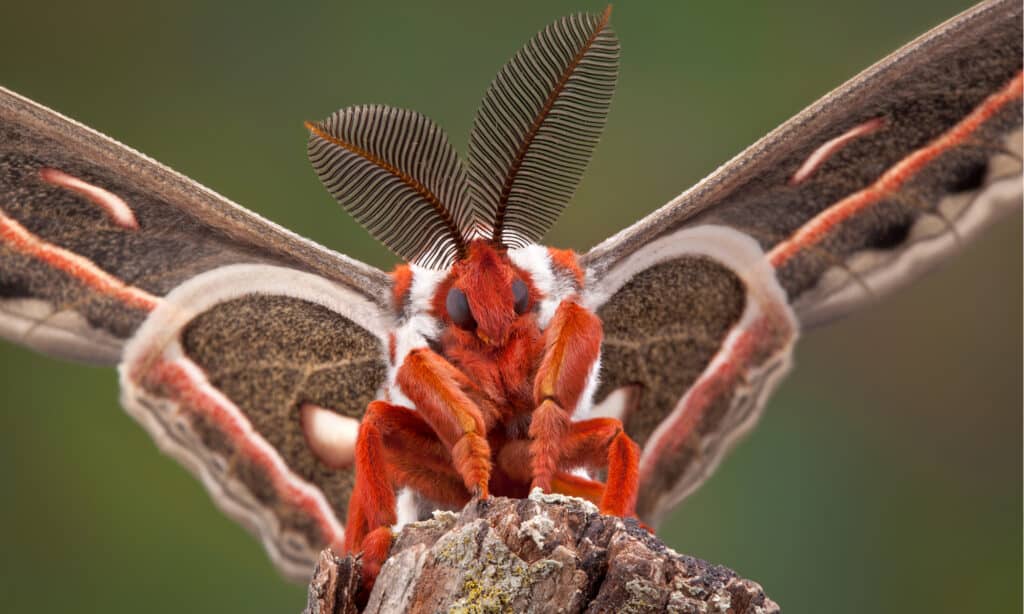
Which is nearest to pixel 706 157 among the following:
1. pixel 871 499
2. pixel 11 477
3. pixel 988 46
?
pixel 871 499

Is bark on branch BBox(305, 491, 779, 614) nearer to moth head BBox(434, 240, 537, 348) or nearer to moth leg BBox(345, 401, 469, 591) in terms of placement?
moth leg BBox(345, 401, 469, 591)

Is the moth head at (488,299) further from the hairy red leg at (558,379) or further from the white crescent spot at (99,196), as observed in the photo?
the white crescent spot at (99,196)

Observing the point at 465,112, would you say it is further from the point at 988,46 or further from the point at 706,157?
the point at 988,46

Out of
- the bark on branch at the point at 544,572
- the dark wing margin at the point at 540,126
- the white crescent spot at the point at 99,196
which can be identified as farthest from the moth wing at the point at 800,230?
the white crescent spot at the point at 99,196

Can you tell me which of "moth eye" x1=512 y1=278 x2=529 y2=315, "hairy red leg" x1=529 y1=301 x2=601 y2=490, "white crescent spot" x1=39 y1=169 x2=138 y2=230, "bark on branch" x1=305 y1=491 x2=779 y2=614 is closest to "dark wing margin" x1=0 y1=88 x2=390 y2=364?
"white crescent spot" x1=39 y1=169 x2=138 y2=230

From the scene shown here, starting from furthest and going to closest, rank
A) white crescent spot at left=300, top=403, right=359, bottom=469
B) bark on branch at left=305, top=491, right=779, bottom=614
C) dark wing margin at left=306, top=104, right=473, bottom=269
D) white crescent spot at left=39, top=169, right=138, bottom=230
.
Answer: white crescent spot at left=300, top=403, right=359, bottom=469
white crescent spot at left=39, top=169, right=138, bottom=230
dark wing margin at left=306, top=104, right=473, bottom=269
bark on branch at left=305, top=491, right=779, bottom=614
